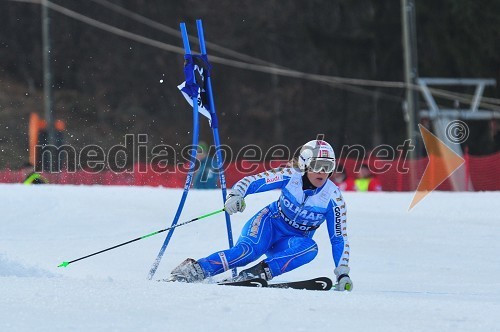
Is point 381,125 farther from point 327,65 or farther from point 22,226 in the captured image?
point 22,226

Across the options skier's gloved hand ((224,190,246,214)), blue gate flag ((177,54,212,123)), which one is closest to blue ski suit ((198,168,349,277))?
skier's gloved hand ((224,190,246,214))

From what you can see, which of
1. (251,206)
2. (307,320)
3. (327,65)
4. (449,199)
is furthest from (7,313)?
(327,65)

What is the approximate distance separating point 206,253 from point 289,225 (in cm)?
261

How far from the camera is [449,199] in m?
12.8

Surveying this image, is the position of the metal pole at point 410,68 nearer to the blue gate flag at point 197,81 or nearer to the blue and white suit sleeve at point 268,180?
the blue gate flag at point 197,81

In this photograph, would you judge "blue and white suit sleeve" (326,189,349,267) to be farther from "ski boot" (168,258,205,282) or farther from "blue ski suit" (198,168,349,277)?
"ski boot" (168,258,205,282)

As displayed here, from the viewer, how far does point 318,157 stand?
22.2ft

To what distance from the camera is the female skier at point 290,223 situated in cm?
664

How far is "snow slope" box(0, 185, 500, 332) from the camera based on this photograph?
444cm

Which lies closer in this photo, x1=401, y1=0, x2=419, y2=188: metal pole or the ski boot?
the ski boot

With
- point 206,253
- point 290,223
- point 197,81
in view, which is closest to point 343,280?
point 290,223

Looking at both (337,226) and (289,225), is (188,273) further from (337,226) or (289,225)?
(337,226)

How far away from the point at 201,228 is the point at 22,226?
1.99 meters

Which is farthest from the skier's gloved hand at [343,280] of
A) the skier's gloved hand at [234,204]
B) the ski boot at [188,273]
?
the ski boot at [188,273]
